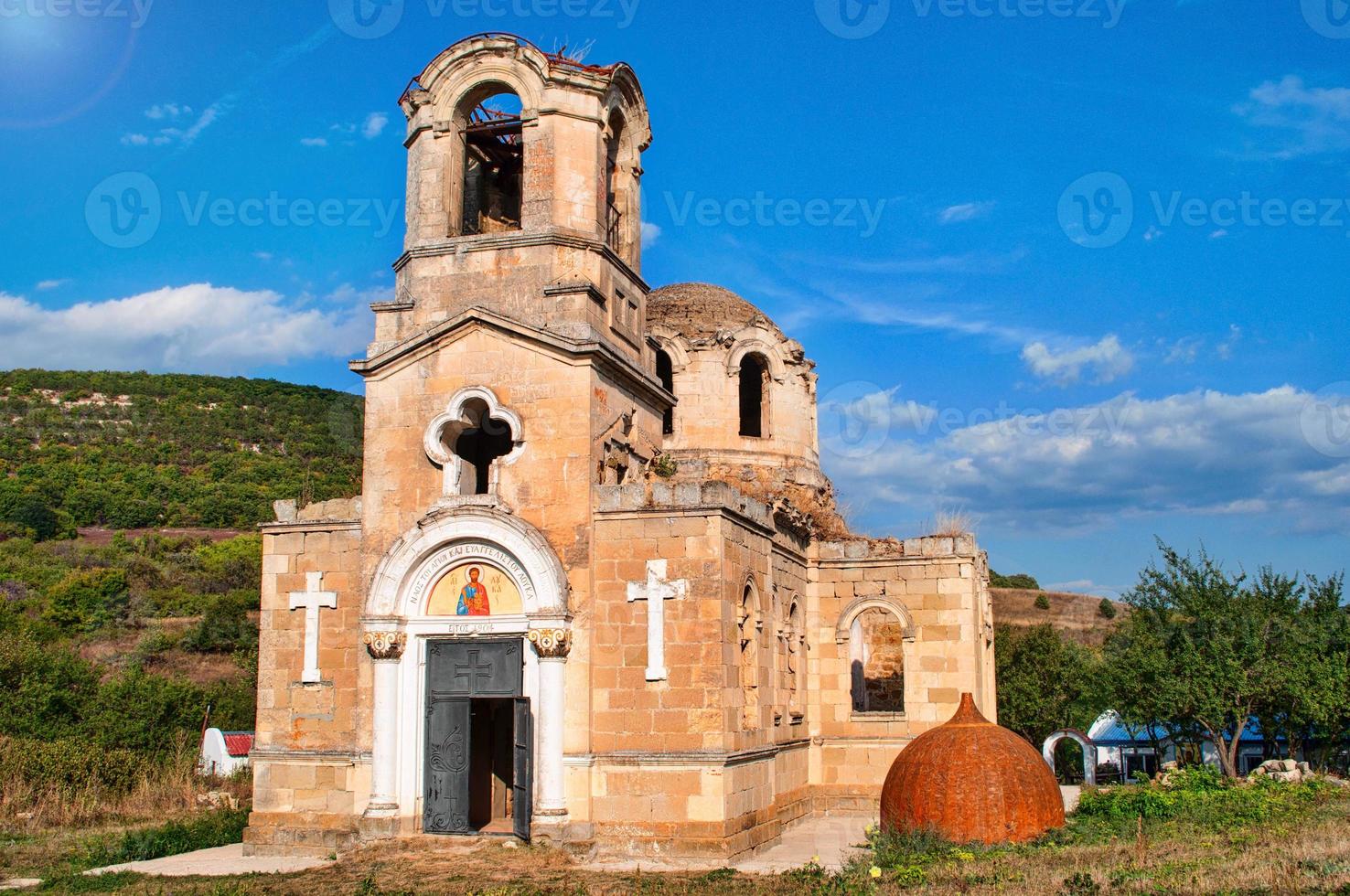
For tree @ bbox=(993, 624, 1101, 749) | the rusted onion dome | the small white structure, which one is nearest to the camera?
the rusted onion dome

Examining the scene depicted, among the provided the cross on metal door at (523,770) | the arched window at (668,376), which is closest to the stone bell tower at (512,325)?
the cross on metal door at (523,770)

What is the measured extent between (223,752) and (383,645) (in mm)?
11751

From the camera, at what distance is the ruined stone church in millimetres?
16297

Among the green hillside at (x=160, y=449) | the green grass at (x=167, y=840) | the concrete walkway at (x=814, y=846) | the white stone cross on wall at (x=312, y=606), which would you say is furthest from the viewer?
the green hillside at (x=160, y=449)

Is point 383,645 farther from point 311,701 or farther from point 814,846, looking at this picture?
point 814,846

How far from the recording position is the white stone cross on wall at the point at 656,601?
16281mm

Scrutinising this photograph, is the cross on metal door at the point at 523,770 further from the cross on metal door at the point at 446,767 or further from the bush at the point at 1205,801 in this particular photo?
the bush at the point at 1205,801

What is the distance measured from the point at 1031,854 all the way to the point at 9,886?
12159 mm

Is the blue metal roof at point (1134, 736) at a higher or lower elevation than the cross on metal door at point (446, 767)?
lower

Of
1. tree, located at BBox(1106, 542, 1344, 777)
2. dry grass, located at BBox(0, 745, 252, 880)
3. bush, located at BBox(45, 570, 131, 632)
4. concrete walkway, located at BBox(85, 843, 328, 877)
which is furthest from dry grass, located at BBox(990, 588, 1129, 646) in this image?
concrete walkway, located at BBox(85, 843, 328, 877)

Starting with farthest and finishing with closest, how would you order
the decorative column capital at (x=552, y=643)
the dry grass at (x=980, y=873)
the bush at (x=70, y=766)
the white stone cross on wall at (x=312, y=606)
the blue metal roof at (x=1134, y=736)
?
the blue metal roof at (x=1134, y=736) < the bush at (x=70, y=766) < the white stone cross on wall at (x=312, y=606) < the decorative column capital at (x=552, y=643) < the dry grass at (x=980, y=873)

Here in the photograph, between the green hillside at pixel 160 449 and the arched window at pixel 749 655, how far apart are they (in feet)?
105

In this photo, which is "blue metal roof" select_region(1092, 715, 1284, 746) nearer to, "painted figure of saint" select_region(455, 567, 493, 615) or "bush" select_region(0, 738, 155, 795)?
Answer: "painted figure of saint" select_region(455, 567, 493, 615)

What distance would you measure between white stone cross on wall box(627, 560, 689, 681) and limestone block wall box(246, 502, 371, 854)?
160 inches
